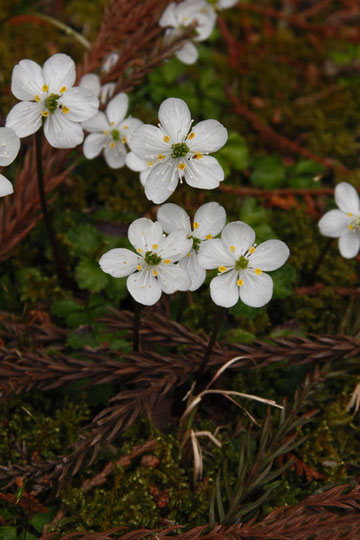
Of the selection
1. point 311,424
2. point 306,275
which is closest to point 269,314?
point 306,275

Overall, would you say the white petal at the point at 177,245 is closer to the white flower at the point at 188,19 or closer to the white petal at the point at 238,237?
the white petal at the point at 238,237

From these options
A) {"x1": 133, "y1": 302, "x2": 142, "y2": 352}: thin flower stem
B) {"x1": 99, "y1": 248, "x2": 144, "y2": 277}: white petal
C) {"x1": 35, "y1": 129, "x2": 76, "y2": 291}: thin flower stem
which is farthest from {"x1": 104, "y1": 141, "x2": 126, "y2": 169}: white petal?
{"x1": 133, "y1": 302, "x2": 142, "y2": 352}: thin flower stem

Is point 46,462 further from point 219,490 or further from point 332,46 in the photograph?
point 332,46

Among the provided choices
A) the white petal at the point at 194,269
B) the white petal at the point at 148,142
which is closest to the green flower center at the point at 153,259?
the white petal at the point at 194,269

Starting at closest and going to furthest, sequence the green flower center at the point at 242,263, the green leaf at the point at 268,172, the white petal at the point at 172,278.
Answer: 1. the white petal at the point at 172,278
2. the green flower center at the point at 242,263
3. the green leaf at the point at 268,172

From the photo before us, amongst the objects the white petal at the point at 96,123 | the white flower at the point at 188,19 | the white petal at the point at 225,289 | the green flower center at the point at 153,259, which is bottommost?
the white petal at the point at 225,289

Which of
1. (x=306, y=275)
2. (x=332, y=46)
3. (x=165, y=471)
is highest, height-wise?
(x=332, y=46)
